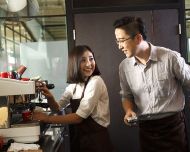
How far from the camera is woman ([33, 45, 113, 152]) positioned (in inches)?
66.3

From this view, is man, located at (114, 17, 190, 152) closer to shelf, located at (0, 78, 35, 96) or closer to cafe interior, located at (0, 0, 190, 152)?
shelf, located at (0, 78, 35, 96)

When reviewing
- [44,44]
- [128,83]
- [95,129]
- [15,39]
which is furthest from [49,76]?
[95,129]

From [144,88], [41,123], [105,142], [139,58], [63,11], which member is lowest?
[105,142]

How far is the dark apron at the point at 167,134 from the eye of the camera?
1.93 metres

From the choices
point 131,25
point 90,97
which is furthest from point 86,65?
point 131,25

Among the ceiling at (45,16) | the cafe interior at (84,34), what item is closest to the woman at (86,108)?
the cafe interior at (84,34)

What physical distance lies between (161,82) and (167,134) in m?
0.35

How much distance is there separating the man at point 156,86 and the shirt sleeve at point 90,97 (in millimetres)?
272

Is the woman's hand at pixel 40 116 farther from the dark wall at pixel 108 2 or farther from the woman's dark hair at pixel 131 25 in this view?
the dark wall at pixel 108 2

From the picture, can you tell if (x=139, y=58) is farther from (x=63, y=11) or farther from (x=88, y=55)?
(x=63, y=11)

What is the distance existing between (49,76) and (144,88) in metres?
1.46

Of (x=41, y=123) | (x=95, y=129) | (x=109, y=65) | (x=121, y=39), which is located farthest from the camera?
(x=109, y=65)

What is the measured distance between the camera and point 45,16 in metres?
3.15

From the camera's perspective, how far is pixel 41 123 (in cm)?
151
